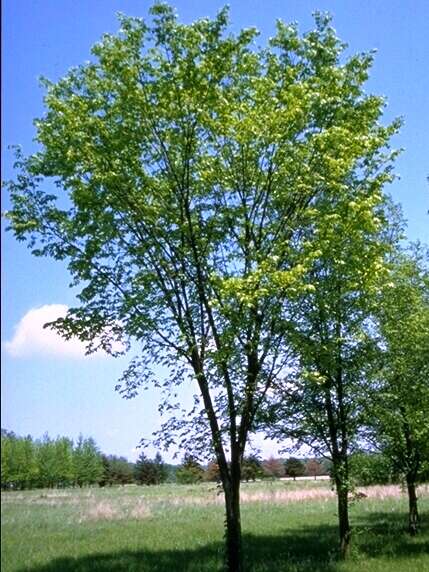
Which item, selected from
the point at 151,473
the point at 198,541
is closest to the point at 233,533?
the point at 198,541

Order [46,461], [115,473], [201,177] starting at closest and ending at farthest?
1. [201,177]
2. [46,461]
3. [115,473]

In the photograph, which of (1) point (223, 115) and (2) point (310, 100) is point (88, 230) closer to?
(1) point (223, 115)

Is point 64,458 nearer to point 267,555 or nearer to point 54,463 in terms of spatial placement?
point 54,463

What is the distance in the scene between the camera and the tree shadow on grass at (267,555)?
612 inches

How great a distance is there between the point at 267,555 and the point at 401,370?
7481mm

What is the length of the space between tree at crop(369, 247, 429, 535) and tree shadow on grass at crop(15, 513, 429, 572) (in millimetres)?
3063

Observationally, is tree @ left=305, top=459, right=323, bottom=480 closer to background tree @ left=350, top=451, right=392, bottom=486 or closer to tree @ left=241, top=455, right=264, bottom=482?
background tree @ left=350, top=451, right=392, bottom=486

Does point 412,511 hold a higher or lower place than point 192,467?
lower

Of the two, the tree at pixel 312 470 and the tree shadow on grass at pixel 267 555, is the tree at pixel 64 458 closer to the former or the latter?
the tree at pixel 312 470

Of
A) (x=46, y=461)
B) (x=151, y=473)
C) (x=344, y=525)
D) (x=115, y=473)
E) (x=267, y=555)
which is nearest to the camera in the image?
(x=344, y=525)

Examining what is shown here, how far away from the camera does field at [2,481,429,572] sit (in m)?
15.7

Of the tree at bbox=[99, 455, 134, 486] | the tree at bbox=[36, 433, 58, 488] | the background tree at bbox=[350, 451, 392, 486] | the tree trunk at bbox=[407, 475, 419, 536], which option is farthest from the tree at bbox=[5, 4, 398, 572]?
the tree at bbox=[99, 455, 134, 486]

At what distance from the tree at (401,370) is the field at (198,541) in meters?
2.86

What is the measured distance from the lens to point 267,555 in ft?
58.3
